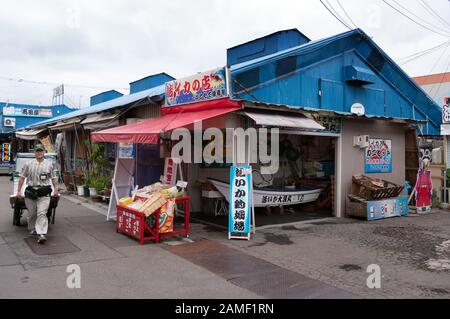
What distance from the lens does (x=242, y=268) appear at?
238 inches

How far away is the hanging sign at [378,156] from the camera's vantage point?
38.1 feet

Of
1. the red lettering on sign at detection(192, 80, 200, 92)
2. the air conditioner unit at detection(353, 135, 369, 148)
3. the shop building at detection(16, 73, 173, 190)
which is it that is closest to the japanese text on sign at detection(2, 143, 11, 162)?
the shop building at detection(16, 73, 173, 190)

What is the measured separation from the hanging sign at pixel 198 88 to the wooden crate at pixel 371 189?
190 inches

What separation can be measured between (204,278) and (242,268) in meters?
0.75

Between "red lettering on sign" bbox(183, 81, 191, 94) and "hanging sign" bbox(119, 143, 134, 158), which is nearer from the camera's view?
"red lettering on sign" bbox(183, 81, 191, 94)

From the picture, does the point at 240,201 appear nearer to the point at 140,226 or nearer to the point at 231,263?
the point at 231,263

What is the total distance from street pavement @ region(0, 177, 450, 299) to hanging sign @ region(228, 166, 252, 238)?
33 cm

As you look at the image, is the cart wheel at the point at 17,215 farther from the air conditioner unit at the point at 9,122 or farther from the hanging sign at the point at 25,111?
the hanging sign at the point at 25,111

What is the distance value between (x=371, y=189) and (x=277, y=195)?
2501 millimetres

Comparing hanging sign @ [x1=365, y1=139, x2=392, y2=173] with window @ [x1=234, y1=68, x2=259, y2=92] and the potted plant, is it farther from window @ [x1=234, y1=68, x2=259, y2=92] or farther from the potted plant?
the potted plant

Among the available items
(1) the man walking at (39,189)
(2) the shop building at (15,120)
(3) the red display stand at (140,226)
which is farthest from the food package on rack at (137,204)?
(2) the shop building at (15,120)

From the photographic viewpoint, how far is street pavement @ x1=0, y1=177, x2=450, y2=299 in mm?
5023

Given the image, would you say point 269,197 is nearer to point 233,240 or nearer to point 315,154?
point 233,240

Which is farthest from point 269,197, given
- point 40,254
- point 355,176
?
point 40,254
